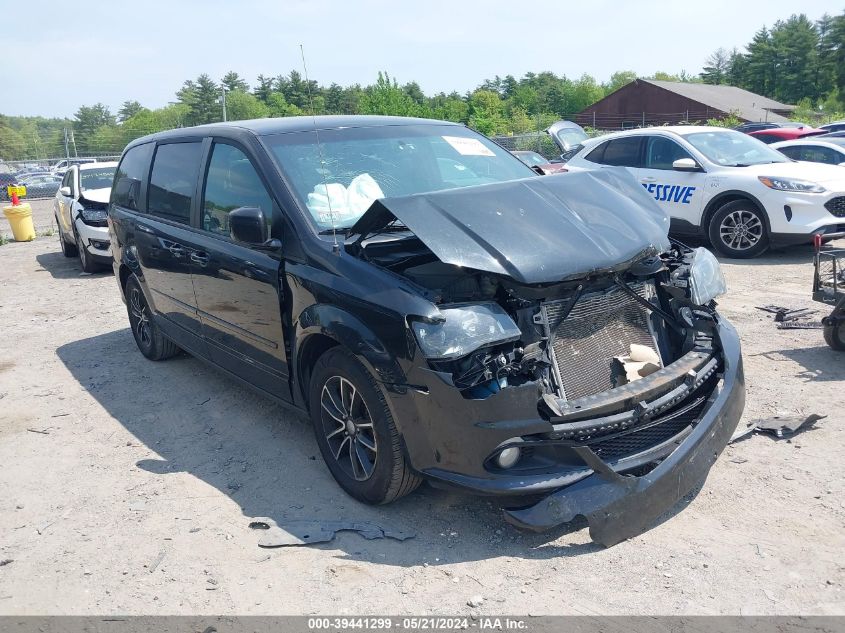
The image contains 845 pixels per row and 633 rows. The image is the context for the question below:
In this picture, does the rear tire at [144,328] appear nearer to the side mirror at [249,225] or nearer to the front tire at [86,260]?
the side mirror at [249,225]

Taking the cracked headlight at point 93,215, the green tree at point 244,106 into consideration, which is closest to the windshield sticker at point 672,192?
the cracked headlight at point 93,215

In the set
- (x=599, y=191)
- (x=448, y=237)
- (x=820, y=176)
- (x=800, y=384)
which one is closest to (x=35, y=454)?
(x=448, y=237)

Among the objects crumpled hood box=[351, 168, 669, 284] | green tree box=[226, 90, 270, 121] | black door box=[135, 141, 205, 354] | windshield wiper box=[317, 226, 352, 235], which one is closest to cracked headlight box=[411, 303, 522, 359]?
crumpled hood box=[351, 168, 669, 284]

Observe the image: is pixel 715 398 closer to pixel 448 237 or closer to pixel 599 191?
pixel 599 191

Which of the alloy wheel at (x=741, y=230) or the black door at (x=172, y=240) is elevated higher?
the black door at (x=172, y=240)

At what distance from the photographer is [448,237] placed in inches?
132

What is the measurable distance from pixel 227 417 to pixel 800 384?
4.10m

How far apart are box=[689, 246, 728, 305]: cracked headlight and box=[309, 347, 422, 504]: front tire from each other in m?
1.81

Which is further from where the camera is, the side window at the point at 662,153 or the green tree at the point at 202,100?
the green tree at the point at 202,100

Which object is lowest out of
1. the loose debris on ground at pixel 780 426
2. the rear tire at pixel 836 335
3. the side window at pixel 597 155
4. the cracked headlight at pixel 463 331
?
the loose debris on ground at pixel 780 426

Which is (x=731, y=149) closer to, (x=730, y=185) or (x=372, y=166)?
(x=730, y=185)

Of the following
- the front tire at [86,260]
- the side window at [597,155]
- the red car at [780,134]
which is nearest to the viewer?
the side window at [597,155]

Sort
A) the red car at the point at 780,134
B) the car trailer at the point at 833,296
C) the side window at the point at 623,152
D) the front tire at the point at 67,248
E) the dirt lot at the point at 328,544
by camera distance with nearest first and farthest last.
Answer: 1. the dirt lot at the point at 328,544
2. the car trailer at the point at 833,296
3. the side window at the point at 623,152
4. the front tire at the point at 67,248
5. the red car at the point at 780,134

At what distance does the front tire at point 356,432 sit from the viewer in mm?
3426
